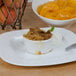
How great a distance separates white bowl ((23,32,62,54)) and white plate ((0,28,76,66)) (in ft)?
0.05

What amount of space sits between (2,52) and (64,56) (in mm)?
181

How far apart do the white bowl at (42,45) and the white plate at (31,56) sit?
0.05ft

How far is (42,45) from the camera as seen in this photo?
617 mm

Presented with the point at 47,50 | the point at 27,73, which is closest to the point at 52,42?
the point at 47,50

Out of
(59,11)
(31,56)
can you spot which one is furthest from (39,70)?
(59,11)

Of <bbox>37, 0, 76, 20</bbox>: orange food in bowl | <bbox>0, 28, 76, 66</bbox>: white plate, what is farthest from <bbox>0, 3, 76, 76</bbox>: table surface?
<bbox>37, 0, 76, 20</bbox>: orange food in bowl

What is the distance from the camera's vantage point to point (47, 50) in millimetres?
Result: 637

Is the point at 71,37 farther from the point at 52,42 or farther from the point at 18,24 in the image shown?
the point at 18,24

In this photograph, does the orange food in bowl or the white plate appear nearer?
the white plate

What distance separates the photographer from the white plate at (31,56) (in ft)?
1.88

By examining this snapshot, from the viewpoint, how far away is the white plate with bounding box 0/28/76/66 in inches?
22.5

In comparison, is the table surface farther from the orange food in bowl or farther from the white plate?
the orange food in bowl

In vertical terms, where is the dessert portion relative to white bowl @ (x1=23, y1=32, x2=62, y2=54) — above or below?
above

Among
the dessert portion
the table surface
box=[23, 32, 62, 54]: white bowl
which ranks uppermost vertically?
the dessert portion
